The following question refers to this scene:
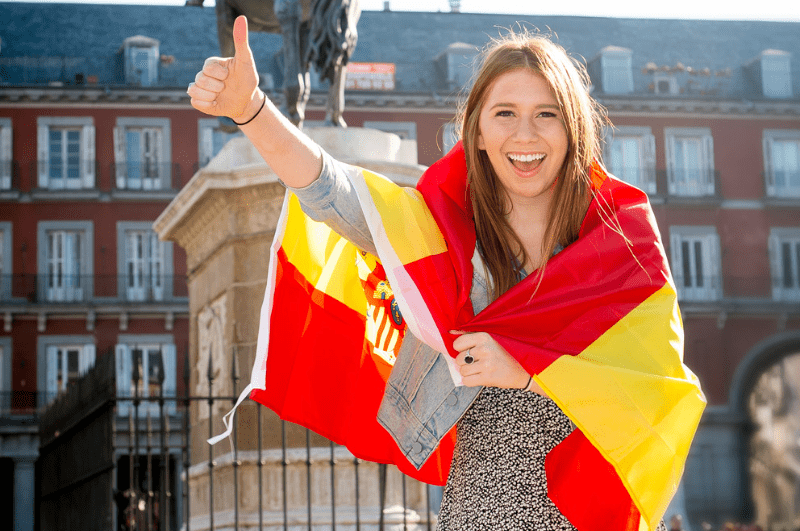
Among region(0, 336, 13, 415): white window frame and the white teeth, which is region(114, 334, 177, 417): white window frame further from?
the white teeth

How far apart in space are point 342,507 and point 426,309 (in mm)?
2754

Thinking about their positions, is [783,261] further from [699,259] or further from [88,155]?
[88,155]

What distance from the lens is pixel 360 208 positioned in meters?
2.14

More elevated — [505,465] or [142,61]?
[142,61]

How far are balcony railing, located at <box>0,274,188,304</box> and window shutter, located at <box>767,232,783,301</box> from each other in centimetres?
1570

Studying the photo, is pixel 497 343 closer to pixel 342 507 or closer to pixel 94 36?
pixel 342 507

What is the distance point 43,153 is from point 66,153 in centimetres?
58

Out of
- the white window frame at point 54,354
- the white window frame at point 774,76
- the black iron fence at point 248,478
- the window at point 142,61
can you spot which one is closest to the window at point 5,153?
the window at point 142,61

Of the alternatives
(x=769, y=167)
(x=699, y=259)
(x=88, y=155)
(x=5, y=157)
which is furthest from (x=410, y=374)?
(x=769, y=167)

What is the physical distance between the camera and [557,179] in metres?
2.20

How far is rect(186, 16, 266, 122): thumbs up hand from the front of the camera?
1890mm

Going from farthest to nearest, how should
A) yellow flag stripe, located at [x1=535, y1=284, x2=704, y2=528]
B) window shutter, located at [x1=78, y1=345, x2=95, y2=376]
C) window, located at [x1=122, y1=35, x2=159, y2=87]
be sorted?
1. window, located at [x1=122, y1=35, x2=159, y2=87]
2. window shutter, located at [x1=78, y1=345, x2=95, y2=376]
3. yellow flag stripe, located at [x1=535, y1=284, x2=704, y2=528]

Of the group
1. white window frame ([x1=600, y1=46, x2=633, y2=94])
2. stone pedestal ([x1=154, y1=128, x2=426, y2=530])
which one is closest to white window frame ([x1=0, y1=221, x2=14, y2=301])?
white window frame ([x1=600, y1=46, x2=633, y2=94])

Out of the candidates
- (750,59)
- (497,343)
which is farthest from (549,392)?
(750,59)
